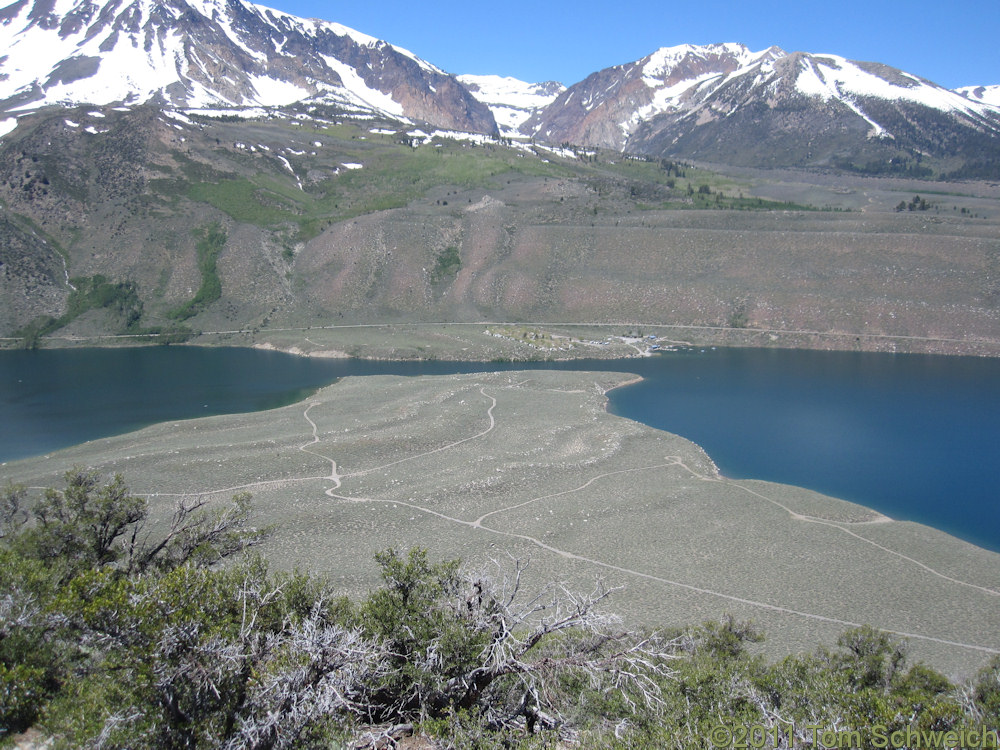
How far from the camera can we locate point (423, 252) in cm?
10394

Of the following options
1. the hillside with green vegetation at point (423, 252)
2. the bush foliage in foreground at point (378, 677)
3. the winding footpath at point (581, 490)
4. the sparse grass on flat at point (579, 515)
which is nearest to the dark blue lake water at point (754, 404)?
the sparse grass on flat at point (579, 515)

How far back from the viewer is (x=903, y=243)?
287 feet

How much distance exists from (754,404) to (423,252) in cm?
6271

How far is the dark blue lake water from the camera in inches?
1517

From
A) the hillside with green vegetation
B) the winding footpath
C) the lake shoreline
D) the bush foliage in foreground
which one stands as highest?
the hillside with green vegetation

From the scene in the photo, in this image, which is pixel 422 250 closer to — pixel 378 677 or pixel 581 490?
pixel 581 490

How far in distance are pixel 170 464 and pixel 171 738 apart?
29529 millimetres

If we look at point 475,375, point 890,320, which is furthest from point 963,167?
point 475,375

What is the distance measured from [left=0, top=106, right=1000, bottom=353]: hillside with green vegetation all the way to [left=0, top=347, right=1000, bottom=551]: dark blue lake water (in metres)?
9.62

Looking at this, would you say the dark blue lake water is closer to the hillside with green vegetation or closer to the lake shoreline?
the lake shoreline

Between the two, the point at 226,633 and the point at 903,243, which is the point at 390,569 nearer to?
the point at 226,633

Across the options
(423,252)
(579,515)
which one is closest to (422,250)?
(423,252)

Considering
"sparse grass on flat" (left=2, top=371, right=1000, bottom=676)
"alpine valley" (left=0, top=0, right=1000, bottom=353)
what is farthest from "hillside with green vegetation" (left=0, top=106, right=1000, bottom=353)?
"sparse grass on flat" (left=2, top=371, right=1000, bottom=676)

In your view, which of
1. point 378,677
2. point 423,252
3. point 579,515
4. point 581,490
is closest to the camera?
point 378,677
